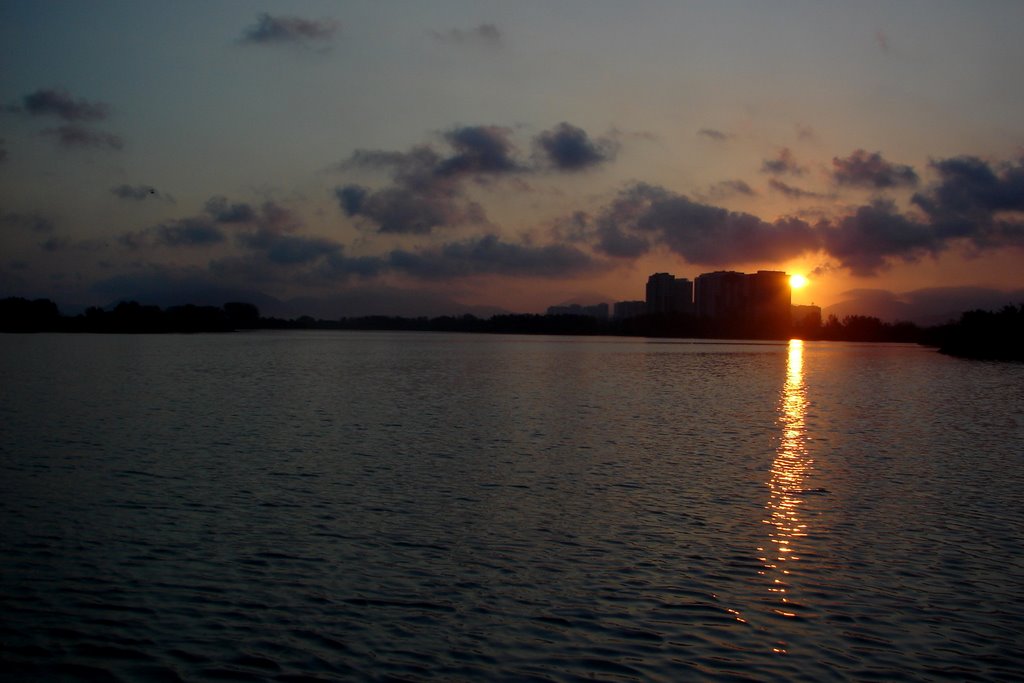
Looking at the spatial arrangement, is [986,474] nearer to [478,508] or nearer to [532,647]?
[478,508]

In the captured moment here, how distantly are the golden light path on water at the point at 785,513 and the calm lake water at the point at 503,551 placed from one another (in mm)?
70

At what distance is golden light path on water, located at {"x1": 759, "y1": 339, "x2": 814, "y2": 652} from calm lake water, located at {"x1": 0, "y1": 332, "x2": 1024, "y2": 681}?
0.23 feet

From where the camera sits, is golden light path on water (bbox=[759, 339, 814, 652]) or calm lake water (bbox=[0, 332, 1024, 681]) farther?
golden light path on water (bbox=[759, 339, 814, 652])

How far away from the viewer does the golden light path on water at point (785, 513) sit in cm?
1275

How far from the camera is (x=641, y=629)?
10.9m

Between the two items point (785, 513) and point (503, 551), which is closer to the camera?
point (503, 551)

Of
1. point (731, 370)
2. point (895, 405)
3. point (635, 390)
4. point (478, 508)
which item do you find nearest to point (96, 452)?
point (478, 508)

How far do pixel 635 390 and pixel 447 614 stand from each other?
39803mm

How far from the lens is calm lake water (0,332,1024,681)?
10094 millimetres

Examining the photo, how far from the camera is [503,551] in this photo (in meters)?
14.4

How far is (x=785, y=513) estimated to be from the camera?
1772cm

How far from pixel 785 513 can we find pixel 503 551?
681 centimetres

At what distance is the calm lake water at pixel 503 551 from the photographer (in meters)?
10.1

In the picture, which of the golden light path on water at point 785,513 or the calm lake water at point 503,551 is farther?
the golden light path on water at point 785,513
